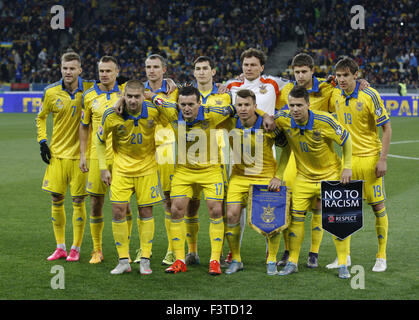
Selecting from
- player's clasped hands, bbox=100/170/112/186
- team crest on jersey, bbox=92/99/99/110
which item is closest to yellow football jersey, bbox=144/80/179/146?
team crest on jersey, bbox=92/99/99/110

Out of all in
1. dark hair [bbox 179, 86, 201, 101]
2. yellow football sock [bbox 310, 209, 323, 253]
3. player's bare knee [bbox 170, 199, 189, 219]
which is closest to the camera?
dark hair [bbox 179, 86, 201, 101]

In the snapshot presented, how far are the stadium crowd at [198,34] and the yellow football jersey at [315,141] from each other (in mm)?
22787

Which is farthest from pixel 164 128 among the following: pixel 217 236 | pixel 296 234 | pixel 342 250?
pixel 342 250

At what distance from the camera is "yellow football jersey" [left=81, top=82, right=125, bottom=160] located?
679 cm

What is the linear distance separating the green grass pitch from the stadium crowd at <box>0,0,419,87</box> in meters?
20.8

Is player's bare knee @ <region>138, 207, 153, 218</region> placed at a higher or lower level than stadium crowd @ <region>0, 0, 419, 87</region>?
lower

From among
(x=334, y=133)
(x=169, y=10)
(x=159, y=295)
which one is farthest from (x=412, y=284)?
(x=169, y=10)

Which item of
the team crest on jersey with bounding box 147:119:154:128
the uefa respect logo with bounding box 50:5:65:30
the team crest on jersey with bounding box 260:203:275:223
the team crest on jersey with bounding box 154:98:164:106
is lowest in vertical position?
the team crest on jersey with bounding box 260:203:275:223

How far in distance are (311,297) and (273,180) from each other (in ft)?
4.28

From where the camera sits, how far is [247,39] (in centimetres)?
3288

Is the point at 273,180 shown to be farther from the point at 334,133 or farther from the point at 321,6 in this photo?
the point at 321,6

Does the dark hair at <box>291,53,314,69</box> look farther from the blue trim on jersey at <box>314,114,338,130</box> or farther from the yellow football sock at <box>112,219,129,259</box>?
the yellow football sock at <box>112,219,129,259</box>

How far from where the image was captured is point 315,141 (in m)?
6.21

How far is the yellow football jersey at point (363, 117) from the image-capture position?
6.44 metres
